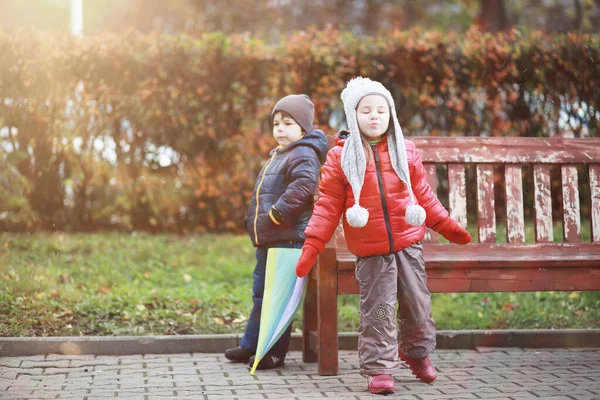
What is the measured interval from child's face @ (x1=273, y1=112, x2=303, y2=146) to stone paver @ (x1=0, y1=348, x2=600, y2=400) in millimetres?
1438

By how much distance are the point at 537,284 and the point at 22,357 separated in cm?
327

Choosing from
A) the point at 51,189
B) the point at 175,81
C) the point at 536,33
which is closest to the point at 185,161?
the point at 175,81

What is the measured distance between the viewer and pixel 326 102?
27.7 ft

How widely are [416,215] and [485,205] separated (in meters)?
1.16

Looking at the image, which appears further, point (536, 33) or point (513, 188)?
point (536, 33)

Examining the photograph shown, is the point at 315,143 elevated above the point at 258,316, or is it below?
above

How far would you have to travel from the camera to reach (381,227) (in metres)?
4.20

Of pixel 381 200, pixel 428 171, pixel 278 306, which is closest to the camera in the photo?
pixel 381 200

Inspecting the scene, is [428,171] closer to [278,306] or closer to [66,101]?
[278,306]

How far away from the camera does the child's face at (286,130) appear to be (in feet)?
16.3

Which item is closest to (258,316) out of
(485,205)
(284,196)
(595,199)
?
(284,196)

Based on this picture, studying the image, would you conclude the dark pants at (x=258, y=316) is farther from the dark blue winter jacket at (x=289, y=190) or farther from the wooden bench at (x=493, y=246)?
the wooden bench at (x=493, y=246)

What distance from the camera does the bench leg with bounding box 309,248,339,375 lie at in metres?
4.56

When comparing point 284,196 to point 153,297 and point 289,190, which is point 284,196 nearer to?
point 289,190
